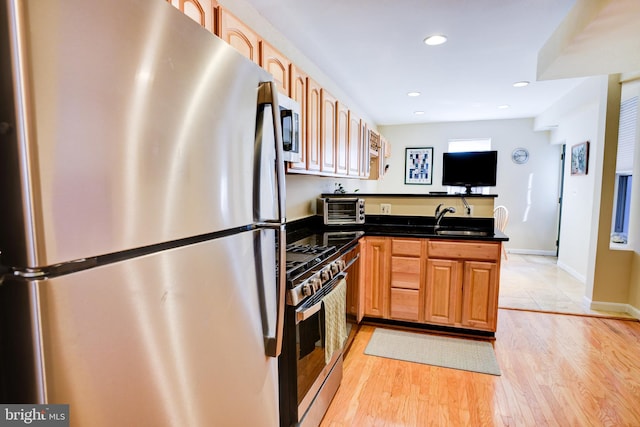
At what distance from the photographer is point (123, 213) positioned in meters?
0.61

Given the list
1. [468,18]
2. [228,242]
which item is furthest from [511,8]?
[228,242]

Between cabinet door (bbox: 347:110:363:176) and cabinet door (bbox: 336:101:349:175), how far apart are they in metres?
0.10

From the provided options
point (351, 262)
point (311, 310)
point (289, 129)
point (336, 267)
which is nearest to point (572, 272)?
point (351, 262)

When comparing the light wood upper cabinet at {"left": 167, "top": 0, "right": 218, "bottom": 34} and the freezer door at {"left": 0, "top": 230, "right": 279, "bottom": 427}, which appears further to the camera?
the light wood upper cabinet at {"left": 167, "top": 0, "right": 218, "bottom": 34}

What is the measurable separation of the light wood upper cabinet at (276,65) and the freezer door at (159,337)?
1.17 metres

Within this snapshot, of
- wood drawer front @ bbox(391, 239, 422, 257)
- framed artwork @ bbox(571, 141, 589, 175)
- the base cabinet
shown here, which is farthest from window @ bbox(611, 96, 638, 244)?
wood drawer front @ bbox(391, 239, 422, 257)

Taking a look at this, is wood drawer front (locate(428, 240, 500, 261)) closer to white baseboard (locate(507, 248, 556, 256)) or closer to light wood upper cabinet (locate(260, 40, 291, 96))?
light wood upper cabinet (locate(260, 40, 291, 96))

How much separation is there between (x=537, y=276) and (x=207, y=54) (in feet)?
17.6

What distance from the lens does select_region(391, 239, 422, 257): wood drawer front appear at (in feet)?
9.79

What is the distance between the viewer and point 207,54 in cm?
81

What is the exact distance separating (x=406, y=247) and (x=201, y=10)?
7.73ft

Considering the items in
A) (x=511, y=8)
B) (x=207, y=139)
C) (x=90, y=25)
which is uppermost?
(x=511, y=8)

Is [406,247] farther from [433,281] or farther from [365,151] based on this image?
[365,151]

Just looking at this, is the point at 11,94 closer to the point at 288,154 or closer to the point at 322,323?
the point at 288,154
